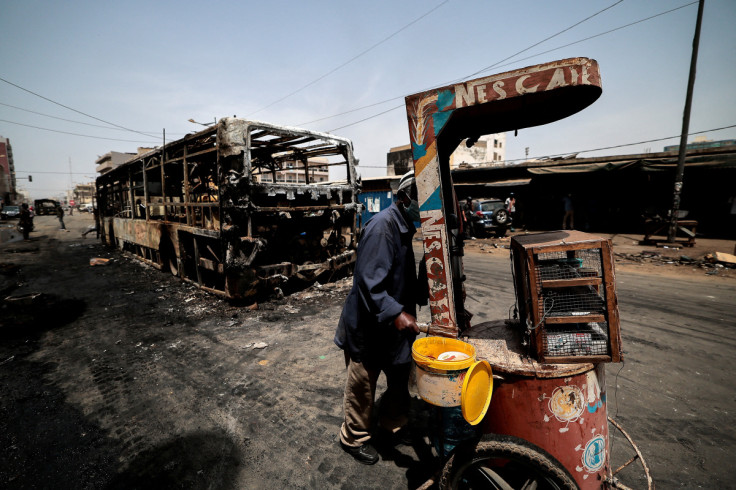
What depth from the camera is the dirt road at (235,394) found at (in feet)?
7.27

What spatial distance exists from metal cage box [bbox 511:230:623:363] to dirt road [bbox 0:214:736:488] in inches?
54.0

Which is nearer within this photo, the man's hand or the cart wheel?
the cart wheel

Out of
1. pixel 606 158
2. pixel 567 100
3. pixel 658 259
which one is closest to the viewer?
pixel 567 100

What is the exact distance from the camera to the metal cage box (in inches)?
58.2

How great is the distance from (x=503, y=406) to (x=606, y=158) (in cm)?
1781

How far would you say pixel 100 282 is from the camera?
302 inches

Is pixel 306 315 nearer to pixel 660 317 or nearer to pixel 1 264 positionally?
pixel 660 317

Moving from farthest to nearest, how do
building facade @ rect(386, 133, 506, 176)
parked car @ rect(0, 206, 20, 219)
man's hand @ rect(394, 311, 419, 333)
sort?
building facade @ rect(386, 133, 506, 176) → parked car @ rect(0, 206, 20, 219) → man's hand @ rect(394, 311, 419, 333)

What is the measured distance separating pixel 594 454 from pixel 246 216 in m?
5.35

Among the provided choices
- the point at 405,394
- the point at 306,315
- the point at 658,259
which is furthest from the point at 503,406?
the point at 658,259

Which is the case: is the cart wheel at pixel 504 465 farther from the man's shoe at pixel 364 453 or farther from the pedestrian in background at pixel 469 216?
the pedestrian in background at pixel 469 216

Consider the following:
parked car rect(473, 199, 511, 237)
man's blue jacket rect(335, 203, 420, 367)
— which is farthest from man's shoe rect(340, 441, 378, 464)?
parked car rect(473, 199, 511, 237)

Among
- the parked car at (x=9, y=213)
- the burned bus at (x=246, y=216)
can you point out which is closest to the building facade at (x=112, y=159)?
the parked car at (x=9, y=213)

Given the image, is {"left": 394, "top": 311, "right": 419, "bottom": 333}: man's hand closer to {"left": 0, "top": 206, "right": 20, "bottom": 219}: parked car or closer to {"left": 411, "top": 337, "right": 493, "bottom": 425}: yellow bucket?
{"left": 411, "top": 337, "right": 493, "bottom": 425}: yellow bucket
